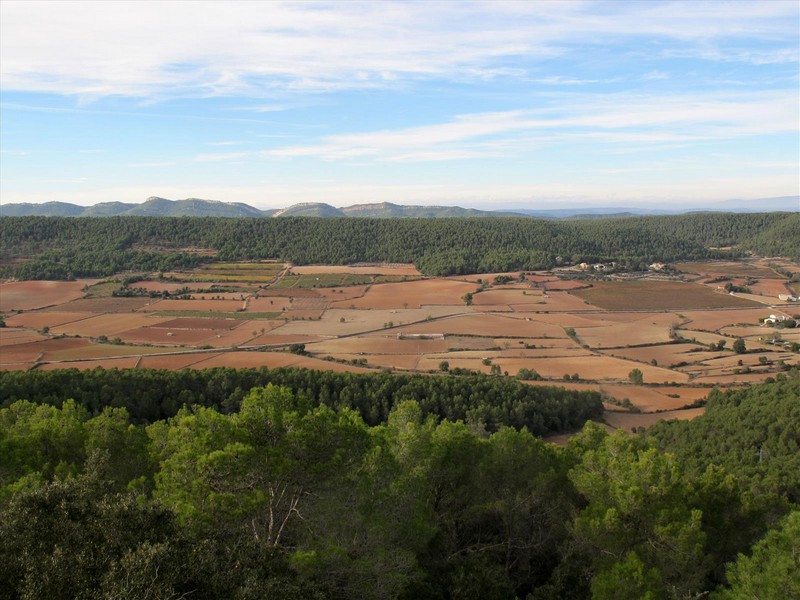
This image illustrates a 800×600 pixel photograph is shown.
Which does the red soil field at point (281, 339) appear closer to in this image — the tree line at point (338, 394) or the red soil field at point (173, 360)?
the red soil field at point (173, 360)

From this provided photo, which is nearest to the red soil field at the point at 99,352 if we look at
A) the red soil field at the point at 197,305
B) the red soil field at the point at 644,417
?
the red soil field at the point at 197,305

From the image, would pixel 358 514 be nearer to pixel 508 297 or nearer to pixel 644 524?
pixel 644 524

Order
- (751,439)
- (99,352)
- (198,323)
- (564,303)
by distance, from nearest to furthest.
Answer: (751,439), (99,352), (198,323), (564,303)

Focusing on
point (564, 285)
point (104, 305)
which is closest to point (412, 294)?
point (564, 285)

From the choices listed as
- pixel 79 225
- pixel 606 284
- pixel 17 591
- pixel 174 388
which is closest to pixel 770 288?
pixel 606 284

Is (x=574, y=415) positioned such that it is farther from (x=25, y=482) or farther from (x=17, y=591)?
(x=17, y=591)

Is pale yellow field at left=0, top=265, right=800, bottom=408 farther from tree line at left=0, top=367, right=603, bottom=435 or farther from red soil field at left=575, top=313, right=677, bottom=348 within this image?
tree line at left=0, top=367, right=603, bottom=435

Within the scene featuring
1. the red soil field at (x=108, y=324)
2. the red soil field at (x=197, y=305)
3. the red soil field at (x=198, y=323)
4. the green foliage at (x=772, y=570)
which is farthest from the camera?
the red soil field at (x=197, y=305)
